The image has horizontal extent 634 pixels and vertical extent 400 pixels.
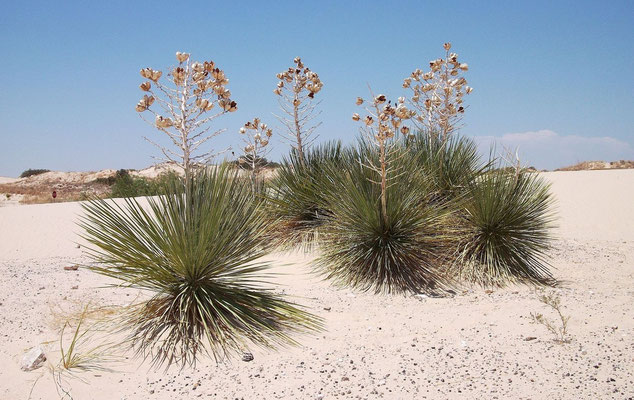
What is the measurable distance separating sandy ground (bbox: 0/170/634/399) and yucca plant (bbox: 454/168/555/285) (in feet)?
1.09

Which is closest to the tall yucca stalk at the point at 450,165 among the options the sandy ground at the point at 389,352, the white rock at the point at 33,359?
the sandy ground at the point at 389,352

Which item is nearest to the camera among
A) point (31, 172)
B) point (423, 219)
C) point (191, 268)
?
point (191, 268)

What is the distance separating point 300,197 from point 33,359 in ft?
13.8

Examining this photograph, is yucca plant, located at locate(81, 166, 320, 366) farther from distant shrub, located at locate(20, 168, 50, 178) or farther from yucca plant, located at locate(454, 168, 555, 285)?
distant shrub, located at locate(20, 168, 50, 178)

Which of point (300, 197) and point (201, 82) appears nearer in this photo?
point (201, 82)

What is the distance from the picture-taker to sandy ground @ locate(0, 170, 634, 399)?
3170mm

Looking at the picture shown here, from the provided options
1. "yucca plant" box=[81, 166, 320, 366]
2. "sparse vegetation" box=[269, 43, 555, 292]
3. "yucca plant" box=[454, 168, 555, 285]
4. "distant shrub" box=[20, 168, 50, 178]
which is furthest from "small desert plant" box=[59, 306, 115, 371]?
"distant shrub" box=[20, 168, 50, 178]

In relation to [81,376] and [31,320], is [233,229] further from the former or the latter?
[31,320]

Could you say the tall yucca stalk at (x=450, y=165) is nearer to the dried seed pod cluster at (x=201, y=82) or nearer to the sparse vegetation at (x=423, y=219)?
the sparse vegetation at (x=423, y=219)

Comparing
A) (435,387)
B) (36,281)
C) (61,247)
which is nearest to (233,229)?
(435,387)

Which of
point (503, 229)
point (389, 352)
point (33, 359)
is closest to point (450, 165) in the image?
point (503, 229)

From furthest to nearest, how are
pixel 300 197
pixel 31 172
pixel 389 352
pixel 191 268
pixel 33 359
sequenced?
pixel 31 172
pixel 300 197
pixel 191 268
pixel 389 352
pixel 33 359

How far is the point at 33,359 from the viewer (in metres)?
3.53

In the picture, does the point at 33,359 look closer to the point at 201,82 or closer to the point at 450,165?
the point at 201,82
